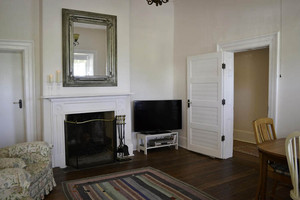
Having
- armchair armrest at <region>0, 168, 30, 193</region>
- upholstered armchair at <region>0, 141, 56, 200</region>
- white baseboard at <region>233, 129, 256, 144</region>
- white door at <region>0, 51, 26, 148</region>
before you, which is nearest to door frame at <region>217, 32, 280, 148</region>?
white baseboard at <region>233, 129, 256, 144</region>

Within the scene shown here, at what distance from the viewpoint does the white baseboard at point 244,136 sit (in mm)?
5773

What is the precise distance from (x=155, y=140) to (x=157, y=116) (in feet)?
1.71

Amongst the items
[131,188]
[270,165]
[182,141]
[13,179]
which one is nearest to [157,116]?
[182,141]

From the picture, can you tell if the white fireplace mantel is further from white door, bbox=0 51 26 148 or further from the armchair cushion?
the armchair cushion

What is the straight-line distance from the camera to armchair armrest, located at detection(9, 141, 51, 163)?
2.99m

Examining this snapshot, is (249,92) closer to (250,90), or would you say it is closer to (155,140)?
(250,90)

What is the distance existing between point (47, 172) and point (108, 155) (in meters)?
1.43

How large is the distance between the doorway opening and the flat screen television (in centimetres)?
148

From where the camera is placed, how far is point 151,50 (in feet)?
17.7

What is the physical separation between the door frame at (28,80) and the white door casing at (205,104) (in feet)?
9.89

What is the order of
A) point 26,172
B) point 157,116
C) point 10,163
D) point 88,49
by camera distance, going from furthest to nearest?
point 157,116
point 88,49
point 10,163
point 26,172

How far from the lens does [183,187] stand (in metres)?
3.26

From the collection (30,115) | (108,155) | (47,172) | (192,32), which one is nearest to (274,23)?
(192,32)

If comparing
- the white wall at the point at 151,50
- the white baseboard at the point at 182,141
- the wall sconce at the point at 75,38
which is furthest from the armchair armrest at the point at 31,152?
the white baseboard at the point at 182,141
